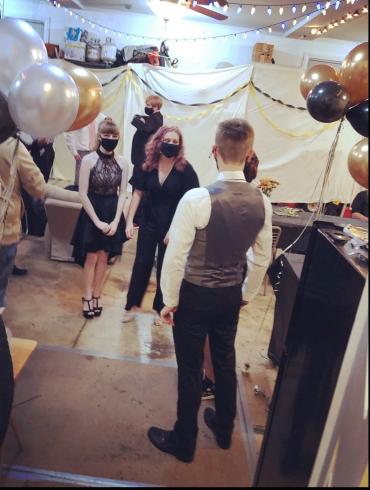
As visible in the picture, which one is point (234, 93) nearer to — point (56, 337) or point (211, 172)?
point (211, 172)

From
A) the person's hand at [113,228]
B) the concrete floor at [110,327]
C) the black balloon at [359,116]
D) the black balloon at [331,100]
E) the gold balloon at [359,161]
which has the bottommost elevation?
the concrete floor at [110,327]

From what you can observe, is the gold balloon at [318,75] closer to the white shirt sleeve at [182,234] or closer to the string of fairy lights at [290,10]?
the white shirt sleeve at [182,234]

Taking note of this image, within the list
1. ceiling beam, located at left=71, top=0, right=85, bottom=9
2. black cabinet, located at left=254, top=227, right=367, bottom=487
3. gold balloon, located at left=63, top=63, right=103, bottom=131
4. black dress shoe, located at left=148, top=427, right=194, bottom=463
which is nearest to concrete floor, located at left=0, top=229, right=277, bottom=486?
black dress shoe, located at left=148, top=427, right=194, bottom=463

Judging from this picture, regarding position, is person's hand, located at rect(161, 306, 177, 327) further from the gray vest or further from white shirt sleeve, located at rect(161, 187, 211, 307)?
the gray vest

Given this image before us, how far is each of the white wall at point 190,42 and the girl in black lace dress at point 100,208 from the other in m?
5.42

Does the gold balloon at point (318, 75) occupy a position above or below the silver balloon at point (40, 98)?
above

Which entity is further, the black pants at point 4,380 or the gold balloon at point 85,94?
Answer: the gold balloon at point 85,94

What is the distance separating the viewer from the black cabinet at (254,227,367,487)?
127 cm

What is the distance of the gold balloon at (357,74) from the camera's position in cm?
157

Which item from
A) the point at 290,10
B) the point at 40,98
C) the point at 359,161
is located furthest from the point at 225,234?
the point at 290,10

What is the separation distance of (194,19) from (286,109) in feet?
9.77

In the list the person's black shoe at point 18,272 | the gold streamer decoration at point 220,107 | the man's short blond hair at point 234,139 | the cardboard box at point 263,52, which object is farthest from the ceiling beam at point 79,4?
the man's short blond hair at point 234,139

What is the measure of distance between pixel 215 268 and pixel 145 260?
1356mm

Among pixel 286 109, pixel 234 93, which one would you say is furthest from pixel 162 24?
pixel 286 109
